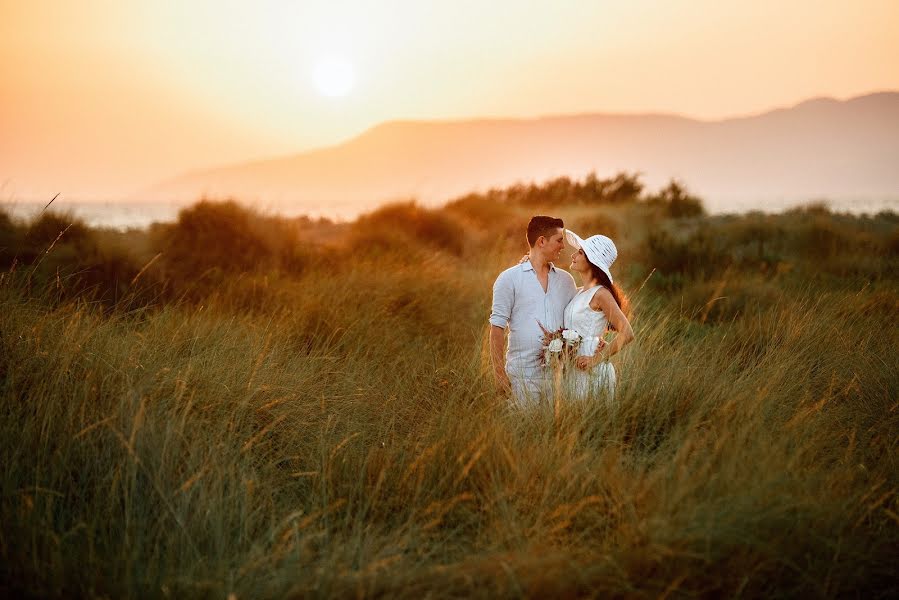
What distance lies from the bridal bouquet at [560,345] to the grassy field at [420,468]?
0.37m

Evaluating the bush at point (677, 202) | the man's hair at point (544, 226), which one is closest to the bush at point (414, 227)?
the man's hair at point (544, 226)

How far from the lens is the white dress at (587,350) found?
452 cm

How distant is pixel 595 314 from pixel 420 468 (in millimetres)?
1757

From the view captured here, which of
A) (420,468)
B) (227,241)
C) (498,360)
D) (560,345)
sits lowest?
(420,468)

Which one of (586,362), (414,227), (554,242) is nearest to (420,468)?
(586,362)

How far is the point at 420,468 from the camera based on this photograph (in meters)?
3.87

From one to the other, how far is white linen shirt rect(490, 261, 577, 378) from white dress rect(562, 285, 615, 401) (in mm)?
111

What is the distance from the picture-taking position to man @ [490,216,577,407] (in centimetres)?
518

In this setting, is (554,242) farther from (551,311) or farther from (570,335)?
(570,335)

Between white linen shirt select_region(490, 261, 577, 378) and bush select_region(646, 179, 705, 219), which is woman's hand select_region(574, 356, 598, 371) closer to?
white linen shirt select_region(490, 261, 577, 378)

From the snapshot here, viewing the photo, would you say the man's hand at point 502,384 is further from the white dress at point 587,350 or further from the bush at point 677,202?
the bush at point 677,202

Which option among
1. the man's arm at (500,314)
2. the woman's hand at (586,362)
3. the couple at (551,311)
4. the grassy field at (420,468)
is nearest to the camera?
the grassy field at (420,468)

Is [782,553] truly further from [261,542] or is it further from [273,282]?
[273,282]

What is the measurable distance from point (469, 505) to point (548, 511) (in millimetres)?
422
